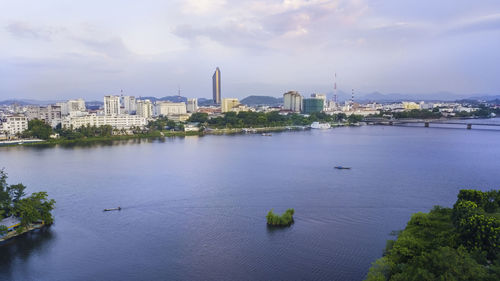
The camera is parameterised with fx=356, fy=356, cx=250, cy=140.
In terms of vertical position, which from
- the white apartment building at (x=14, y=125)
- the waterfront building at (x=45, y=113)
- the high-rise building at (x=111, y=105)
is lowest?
the white apartment building at (x=14, y=125)

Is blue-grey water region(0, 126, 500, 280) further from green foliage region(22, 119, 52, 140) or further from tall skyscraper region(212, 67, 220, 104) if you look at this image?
tall skyscraper region(212, 67, 220, 104)

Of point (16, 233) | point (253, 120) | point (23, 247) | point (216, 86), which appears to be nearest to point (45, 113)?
point (253, 120)

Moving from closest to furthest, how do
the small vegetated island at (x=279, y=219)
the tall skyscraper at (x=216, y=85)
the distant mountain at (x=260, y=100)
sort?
the small vegetated island at (x=279, y=219) → the tall skyscraper at (x=216, y=85) → the distant mountain at (x=260, y=100)

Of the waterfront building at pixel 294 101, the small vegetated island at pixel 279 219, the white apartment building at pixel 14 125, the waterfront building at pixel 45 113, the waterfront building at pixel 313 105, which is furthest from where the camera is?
the waterfront building at pixel 294 101

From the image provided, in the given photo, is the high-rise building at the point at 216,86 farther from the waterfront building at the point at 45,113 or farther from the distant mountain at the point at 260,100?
the waterfront building at the point at 45,113

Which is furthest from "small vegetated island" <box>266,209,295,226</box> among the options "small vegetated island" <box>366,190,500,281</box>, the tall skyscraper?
the tall skyscraper

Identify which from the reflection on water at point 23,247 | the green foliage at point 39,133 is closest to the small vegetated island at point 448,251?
the reflection on water at point 23,247

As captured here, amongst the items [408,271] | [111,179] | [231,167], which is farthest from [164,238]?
[231,167]
